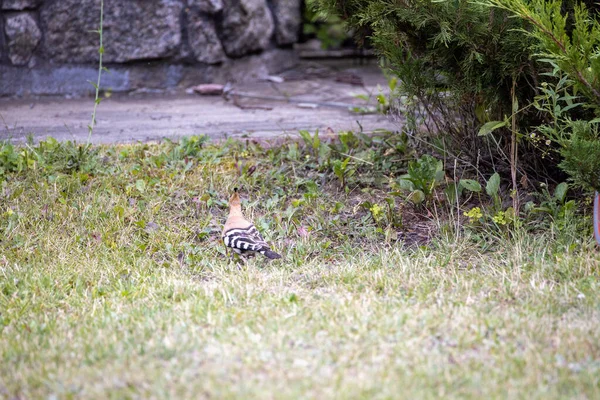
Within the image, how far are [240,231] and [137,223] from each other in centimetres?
76

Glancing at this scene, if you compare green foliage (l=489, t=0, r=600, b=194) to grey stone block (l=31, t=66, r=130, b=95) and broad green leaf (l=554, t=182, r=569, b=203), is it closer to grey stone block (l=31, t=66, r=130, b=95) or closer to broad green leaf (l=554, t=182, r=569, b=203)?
broad green leaf (l=554, t=182, r=569, b=203)

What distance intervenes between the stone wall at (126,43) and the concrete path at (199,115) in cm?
20

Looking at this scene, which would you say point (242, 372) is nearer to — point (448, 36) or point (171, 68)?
point (448, 36)

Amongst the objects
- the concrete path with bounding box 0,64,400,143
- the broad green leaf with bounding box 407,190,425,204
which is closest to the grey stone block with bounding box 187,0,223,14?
the concrete path with bounding box 0,64,400,143

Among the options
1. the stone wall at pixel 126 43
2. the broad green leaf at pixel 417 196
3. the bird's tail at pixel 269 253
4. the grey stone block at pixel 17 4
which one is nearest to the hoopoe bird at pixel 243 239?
the bird's tail at pixel 269 253

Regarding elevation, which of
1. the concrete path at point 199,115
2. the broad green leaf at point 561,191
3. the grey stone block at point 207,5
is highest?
the grey stone block at point 207,5

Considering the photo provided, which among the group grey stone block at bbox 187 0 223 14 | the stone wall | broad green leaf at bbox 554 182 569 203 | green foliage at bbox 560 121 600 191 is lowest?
broad green leaf at bbox 554 182 569 203

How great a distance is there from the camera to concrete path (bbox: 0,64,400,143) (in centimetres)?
526

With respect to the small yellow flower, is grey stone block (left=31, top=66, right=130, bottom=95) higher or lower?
higher

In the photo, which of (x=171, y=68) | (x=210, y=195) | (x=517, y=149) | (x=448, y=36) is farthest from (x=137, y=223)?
(x=171, y=68)

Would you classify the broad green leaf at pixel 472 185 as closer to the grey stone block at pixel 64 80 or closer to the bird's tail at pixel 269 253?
the bird's tail at pixel 269 253

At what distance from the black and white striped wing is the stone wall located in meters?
3.45

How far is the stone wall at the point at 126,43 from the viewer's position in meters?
6.25

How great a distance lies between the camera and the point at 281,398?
2.29 metres
